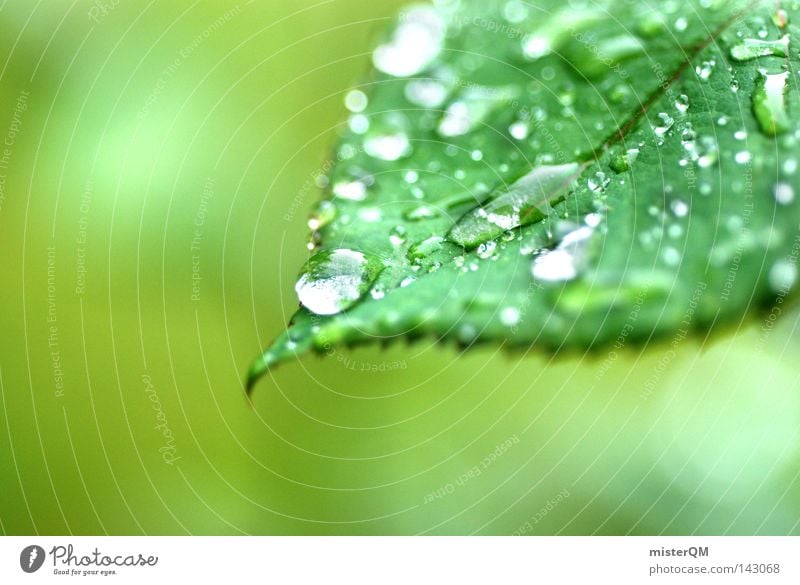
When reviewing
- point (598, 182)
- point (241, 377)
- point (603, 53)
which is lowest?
point (241, 377)

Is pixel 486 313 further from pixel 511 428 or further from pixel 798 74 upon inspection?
pixel 798 74

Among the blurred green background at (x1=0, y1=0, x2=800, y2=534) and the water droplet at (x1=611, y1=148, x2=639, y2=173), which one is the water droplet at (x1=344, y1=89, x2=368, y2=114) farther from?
the water droplet at (x1=611, y1=148, x2=639, y2=173)

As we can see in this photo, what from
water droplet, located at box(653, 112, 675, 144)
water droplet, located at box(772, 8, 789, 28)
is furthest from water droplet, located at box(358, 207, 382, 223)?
water droplet, located at box(772, 8, 789, 28)

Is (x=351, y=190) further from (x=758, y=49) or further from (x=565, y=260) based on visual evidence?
(x=758, y=49)

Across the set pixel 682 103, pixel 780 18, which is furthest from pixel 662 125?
pixel 780 18

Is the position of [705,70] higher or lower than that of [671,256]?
higher
